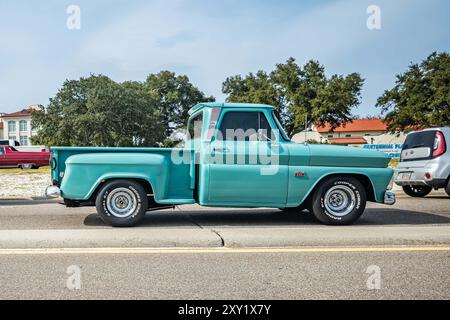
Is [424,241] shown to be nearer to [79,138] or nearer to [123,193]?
[123,193]

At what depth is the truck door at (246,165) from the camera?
23.6ft

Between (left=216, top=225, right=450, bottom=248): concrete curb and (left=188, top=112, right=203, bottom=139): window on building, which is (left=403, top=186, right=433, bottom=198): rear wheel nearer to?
(left=216, top=225, right=450, bottom=248): concrete curb

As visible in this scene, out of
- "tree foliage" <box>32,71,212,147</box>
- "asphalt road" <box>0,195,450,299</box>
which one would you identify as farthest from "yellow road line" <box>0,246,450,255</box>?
"tree foliage" <box>32,71,212,147</box>

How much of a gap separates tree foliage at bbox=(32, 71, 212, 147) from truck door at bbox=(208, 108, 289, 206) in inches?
2214

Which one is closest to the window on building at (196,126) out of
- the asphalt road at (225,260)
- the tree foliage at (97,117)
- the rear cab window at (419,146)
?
the asphalt road at (225,260)

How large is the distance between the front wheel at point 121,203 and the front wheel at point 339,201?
107 inches

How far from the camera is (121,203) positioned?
721 centimetres

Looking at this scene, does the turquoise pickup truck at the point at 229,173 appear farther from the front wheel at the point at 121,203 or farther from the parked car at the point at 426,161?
the parked car at the point at 426,161

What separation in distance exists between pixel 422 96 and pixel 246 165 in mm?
47863

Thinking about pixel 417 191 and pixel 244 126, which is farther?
pixel 417 191

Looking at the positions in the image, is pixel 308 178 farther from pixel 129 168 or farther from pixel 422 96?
→ pixel 422 96

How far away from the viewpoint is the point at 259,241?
19.8ft

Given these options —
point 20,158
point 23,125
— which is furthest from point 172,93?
point 20,158
